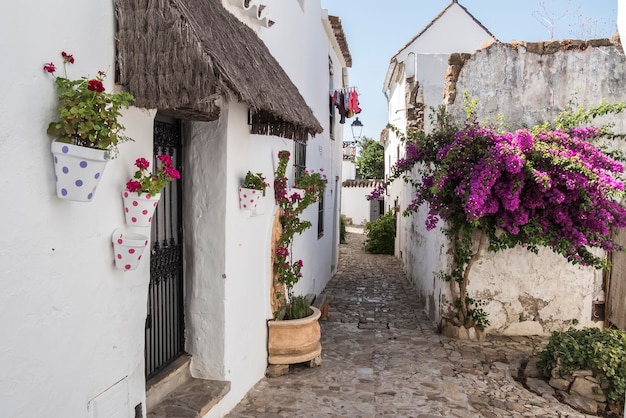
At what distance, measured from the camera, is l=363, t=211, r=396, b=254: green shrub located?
731 inches

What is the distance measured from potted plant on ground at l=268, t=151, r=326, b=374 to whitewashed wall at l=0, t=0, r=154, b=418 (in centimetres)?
297

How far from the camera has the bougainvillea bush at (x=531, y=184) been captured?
253 inches

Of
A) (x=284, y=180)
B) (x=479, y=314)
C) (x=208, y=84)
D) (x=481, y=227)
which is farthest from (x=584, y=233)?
(x=208, y=84)

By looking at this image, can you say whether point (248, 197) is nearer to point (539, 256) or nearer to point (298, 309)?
point (298, 309)

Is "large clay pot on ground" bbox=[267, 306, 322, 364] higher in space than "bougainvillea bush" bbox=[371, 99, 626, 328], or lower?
lower

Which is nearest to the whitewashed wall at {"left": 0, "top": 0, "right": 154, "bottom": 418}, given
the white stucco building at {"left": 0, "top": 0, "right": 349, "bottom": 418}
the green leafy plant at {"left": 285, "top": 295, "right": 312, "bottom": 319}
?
the white stucco building at {"left": 0, "top": 0, "right": 349, "bottom": 418}

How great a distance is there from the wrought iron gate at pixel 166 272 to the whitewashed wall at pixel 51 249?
112cm

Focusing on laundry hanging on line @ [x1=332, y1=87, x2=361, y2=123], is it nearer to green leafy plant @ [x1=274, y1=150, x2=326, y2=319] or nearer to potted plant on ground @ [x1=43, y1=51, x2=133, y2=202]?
green leafy plant @ [x1=274, y1=150, x2=326, y2=319]

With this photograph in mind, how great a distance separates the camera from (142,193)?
3111mm

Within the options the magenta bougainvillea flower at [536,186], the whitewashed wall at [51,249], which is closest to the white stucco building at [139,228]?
the whitewashed wall at [51,249]

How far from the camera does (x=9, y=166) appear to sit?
2232 mm

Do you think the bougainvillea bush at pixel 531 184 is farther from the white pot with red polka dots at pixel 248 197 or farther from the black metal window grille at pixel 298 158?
the white pot with red polka dots at pixel 248 197

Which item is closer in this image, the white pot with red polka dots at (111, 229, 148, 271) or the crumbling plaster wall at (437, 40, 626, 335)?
the white pot with red polka dots at (111, 229, 148, 271)

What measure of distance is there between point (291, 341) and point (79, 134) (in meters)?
4.29
